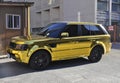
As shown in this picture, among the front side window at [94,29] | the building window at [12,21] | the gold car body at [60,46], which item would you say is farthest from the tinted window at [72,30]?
the building window at [12,21]

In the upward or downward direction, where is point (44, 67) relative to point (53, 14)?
downward

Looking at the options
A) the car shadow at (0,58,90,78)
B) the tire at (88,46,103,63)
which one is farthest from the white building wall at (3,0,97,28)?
the car shadow at (0,58,90,78)

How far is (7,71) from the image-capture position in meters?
10.4

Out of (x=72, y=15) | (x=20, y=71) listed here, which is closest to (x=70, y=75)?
(x=20, y=71)

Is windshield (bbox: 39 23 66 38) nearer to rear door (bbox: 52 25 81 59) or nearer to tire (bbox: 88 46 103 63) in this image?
rear door (bbox: 52 25 81 59)

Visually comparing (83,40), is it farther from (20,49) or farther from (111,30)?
(111,30)

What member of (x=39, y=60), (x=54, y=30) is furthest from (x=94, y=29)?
(x=39, y=60)

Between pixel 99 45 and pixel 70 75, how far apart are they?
3120 millimetres

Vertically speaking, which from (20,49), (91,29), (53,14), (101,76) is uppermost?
(53,14)

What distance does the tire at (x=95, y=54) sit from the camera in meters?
12.3

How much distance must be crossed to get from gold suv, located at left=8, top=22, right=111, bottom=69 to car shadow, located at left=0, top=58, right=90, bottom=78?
36 cm

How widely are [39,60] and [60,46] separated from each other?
1.06 metres

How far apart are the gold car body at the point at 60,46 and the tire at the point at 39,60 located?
0.53 feet

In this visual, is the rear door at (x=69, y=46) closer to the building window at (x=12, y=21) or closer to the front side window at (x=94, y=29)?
the front side window at (x=94, y=29)
